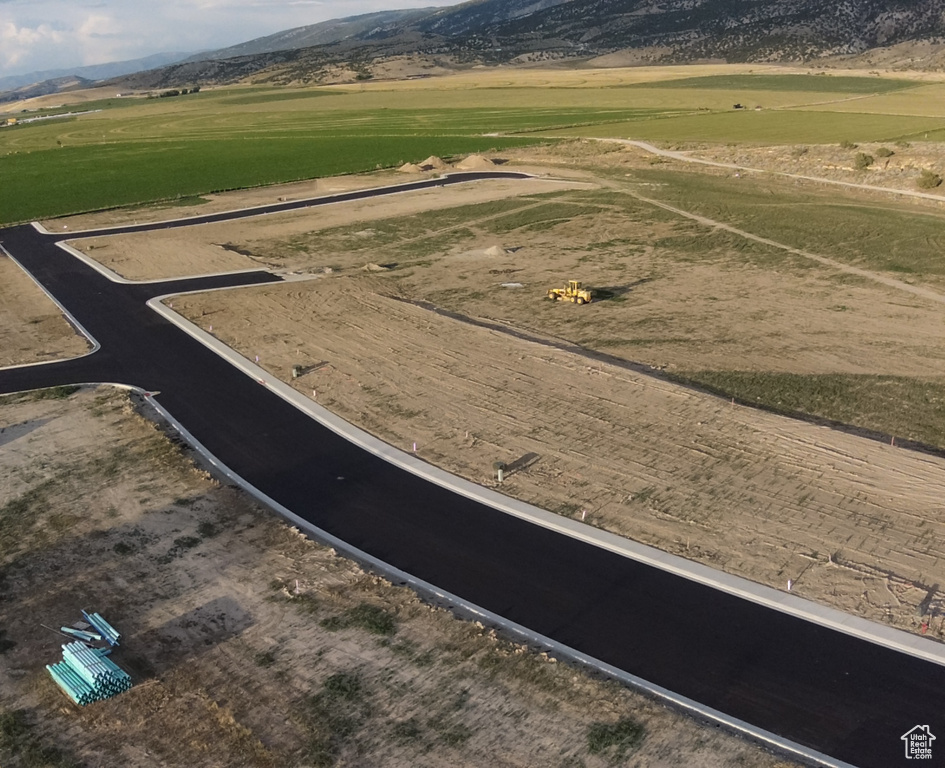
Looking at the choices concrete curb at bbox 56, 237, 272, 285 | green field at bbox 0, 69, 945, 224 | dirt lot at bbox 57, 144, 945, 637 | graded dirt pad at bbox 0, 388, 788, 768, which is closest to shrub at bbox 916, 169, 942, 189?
dirt lot at bbox 57, 144, 945, 637

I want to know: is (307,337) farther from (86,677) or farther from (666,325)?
(86,677)

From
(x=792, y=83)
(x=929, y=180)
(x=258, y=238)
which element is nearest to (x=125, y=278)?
(x=258, y=238)

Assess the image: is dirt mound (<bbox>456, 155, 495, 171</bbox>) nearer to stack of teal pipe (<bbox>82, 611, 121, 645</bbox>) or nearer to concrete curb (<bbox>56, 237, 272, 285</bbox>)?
concrete curb (<bbox>56, 237, 272, 285</bbox>)

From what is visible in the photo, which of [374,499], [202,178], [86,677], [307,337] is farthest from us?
[202,178]

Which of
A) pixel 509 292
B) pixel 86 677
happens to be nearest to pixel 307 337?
pixel 509 292

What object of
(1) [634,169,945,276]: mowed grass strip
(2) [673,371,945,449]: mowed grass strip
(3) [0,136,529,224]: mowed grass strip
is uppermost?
(3) [0,136,529,224]: mowed grass strip

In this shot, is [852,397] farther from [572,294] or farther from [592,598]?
[592,598]
